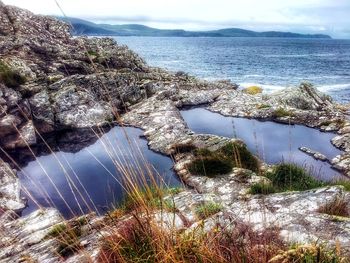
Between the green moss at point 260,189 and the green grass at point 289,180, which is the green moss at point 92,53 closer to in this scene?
the green grass at point 289,180

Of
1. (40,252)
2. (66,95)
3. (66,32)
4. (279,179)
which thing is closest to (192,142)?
(279,179)

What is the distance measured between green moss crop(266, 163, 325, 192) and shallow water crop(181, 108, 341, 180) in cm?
371

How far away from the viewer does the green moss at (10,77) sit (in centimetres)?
2055

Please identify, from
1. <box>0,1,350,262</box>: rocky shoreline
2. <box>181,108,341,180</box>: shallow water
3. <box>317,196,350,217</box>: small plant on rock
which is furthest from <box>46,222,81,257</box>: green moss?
<box>181,108,341,180</box>: shallow water

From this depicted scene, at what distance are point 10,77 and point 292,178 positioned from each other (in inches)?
651

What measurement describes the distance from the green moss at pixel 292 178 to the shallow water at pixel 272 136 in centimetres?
371

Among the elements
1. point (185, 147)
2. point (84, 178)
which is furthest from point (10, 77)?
point (185, 147)

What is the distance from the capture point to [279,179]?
1309 cm

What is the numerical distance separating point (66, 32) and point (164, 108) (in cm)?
1550

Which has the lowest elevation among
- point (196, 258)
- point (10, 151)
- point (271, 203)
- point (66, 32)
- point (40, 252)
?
point (10, 151)

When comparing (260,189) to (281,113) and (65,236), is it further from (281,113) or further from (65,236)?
(281,113)

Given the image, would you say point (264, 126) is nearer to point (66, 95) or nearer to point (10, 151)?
point (66, 95)

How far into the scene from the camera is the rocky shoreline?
7.19m

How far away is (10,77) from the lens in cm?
2094
